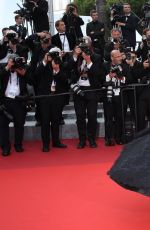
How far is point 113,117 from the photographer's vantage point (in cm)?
756

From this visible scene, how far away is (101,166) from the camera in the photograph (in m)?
6.21

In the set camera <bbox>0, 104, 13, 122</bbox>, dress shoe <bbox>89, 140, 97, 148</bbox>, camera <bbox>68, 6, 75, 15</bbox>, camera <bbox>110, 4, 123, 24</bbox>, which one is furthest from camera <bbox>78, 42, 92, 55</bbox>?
camera <bbox>110, 4, 123, 24</bbox>

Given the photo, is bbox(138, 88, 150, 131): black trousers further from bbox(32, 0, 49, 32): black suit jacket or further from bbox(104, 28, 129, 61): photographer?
bbox(32, 0, 49, 32): black suit jacket

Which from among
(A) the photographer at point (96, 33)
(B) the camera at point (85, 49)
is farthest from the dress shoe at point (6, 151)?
(A) the photographer at point (96, 33)

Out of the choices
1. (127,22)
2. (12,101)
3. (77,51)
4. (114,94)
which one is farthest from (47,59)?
(127,22)

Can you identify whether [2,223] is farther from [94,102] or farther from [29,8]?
[29,8]

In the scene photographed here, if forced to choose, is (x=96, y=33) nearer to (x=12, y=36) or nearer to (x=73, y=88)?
(x=12, y=36)

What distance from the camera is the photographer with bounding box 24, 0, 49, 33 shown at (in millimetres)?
9133

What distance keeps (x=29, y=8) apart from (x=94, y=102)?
2911 millimetres

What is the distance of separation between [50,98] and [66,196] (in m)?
2.56

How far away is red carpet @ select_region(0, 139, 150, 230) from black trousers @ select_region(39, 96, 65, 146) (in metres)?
0.39

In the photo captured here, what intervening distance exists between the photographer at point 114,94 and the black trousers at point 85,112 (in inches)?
8.5

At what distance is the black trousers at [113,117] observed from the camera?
7.42m

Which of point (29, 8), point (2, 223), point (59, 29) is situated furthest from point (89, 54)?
point (2, 223)
